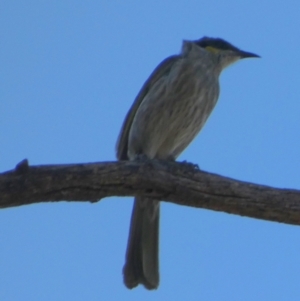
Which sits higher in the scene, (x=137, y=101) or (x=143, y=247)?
(x=137, y=101)

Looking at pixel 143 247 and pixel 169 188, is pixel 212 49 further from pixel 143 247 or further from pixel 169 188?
pixel 169 188

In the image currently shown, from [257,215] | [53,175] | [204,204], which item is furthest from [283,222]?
[53,175]

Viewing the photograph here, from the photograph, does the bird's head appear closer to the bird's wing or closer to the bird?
the bird

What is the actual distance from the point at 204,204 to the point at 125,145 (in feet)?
5.72

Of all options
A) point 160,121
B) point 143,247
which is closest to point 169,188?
point 143,247

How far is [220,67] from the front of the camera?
6.31 m

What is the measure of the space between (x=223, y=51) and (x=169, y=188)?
8.77 ft

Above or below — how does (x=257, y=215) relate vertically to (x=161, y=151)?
below

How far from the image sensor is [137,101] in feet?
19.1

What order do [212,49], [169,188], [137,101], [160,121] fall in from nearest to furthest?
[169,188] → [160,121] → [137,101] → [212,49]

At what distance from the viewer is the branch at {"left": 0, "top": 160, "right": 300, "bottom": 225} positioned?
392 cm

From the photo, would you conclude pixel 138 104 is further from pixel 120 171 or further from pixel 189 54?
pixel 120 171

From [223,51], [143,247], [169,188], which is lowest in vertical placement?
[169,188]

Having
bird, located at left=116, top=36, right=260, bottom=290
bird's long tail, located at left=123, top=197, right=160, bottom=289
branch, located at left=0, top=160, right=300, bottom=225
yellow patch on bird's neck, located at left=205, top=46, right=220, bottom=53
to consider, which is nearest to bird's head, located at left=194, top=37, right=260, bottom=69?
yellow patch on bird's neck, located at left=205, top=46, right=220, bottom=53
